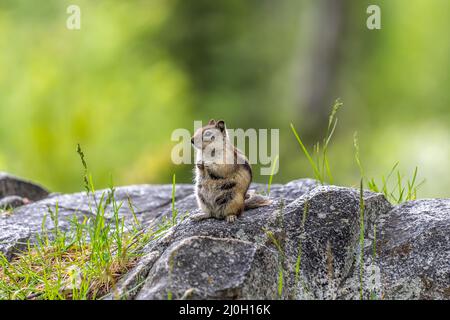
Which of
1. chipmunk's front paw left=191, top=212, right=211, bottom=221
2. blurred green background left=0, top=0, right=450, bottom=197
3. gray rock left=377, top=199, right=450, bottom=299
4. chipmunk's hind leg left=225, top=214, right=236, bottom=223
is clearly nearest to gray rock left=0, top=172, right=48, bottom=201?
chipmunk's front paw left=191, top=212, right=211, bottom=221

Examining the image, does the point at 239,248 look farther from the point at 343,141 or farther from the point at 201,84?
the point at 201,84

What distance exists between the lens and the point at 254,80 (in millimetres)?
19641

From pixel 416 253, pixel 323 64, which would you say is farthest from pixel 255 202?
pixel 323 64

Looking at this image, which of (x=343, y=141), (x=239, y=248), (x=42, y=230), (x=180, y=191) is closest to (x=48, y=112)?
(x=343, y=141)

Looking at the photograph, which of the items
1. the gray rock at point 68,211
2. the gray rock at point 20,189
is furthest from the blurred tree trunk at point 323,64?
the gray rock at point 20,189

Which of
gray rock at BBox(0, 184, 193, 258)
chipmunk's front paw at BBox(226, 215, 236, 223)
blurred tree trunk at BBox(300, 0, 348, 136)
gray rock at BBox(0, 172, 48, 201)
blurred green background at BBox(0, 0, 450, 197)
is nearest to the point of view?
chipmunk's front paw at BBox(226, 215, 236, 223)

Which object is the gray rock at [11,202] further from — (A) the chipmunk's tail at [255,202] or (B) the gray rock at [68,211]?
Result: (A) the chipmunk's tail at [255,202]

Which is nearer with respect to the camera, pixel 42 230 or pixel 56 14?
pixel 42 230

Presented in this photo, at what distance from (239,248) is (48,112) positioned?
12.4 metres

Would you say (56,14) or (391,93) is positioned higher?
(56,14)

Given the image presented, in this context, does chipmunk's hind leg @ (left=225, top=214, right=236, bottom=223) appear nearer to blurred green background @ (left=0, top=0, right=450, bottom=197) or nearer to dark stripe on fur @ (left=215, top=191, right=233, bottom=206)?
dark stripe on fur @ (left=215, top=191, right=233, bottom=206)

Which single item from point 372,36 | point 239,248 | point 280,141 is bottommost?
point 280,141

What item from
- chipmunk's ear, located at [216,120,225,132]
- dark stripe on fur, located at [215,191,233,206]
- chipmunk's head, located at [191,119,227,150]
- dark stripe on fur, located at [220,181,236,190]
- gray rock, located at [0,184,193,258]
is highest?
chipmunk's ear, located at [216,120,225,132]

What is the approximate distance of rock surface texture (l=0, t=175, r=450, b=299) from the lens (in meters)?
3.93
